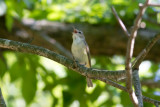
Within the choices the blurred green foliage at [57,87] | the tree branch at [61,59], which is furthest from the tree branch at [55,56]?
the blurred green foliage at [57,87]

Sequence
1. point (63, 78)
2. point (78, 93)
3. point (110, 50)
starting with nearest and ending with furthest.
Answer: point (78, 93) → point (63, 78) → point (110, 50)

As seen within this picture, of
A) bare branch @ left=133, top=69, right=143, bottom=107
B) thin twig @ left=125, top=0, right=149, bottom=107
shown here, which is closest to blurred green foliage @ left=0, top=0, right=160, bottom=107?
bare branch @ left=133, top=69, right=143, bottom=107

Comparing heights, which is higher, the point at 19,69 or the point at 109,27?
the point at 109,27

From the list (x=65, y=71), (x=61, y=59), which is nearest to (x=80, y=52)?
(x=65, y=71)


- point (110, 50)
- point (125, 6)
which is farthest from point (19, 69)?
point (125, 6)

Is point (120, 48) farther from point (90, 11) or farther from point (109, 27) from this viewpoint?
point (90, 11)

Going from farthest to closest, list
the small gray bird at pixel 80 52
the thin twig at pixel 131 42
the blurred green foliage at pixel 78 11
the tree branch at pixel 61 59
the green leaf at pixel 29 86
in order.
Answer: the blurred green foliage at pixel 78 11
the green leaf at pixel 29 86
the small gray bird at pixel 80 52
the tree branch at pixel 61 59
the thin twig at pixel 131 42

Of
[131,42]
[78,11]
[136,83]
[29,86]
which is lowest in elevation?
[131,42]

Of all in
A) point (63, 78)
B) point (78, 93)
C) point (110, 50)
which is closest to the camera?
point (78, 93)

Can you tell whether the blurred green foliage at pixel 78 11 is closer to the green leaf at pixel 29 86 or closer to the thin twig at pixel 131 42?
the green leaf at pixel 29 86

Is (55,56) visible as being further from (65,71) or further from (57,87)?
(65,71)

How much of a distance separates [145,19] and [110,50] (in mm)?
1062

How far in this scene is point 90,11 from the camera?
17.7 feet

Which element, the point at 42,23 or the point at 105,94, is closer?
the point at 105,94
